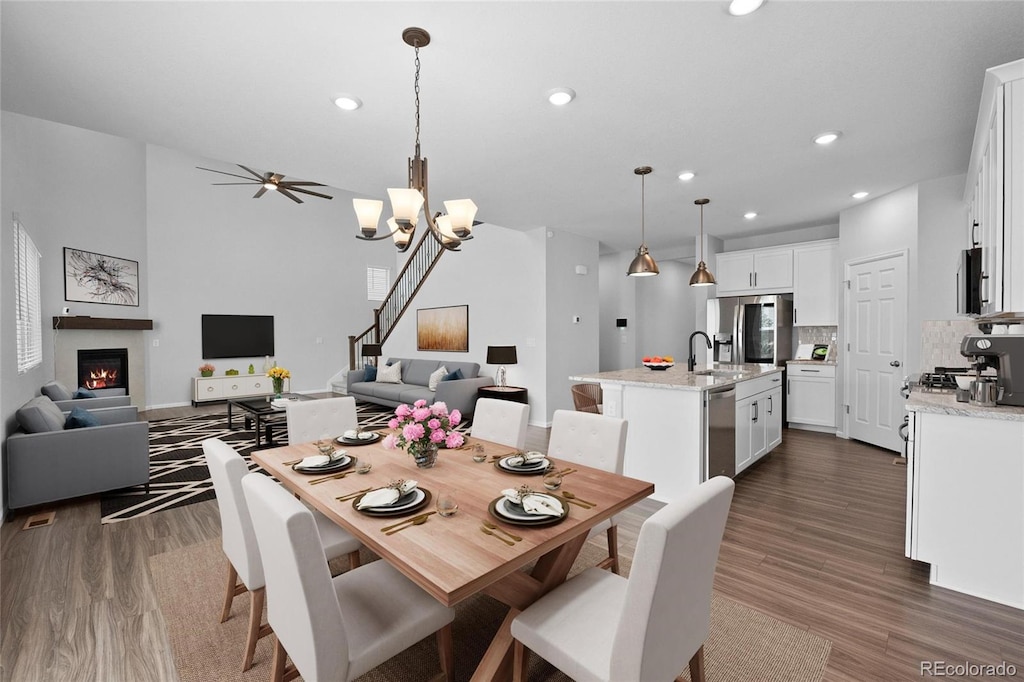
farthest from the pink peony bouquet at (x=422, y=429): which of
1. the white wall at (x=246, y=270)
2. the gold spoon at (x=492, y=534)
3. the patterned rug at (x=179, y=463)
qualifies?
the white wall at (x=246, y=270)

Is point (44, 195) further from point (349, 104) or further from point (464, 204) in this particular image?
point (464, 204)

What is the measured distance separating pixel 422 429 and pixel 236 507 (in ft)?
2.35

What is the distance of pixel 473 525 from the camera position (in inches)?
56.4

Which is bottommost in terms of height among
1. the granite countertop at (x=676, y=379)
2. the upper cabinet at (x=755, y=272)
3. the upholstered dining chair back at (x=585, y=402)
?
the upholstered dining chair back at (x=585, y=402)

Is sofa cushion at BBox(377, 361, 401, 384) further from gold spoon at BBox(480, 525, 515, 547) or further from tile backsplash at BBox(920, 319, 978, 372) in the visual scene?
tile backsplash at BBox(920, 319, 978, 372)

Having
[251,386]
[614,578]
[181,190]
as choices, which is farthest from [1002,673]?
[181,190]

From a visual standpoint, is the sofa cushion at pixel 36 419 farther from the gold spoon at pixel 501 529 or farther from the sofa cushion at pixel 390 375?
the sofa cushion at pixel 390 375

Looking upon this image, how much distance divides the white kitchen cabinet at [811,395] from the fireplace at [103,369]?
354 inches

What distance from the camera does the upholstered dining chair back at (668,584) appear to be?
103 centimetres

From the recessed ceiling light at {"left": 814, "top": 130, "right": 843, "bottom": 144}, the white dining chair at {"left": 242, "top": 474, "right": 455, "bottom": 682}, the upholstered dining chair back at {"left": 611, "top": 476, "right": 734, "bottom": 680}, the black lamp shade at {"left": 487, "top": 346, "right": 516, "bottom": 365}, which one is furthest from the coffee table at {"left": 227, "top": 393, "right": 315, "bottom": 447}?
the recessed ceiling light at {"left": 814, "top": 130, "right": 843, "bottom": 144}

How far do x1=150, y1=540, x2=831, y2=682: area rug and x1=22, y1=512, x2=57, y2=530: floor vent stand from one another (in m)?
1.53

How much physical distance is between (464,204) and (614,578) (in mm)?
1801

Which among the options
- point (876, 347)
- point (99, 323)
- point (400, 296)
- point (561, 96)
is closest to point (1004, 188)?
point (561, 96)

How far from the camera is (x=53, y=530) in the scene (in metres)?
2.94
